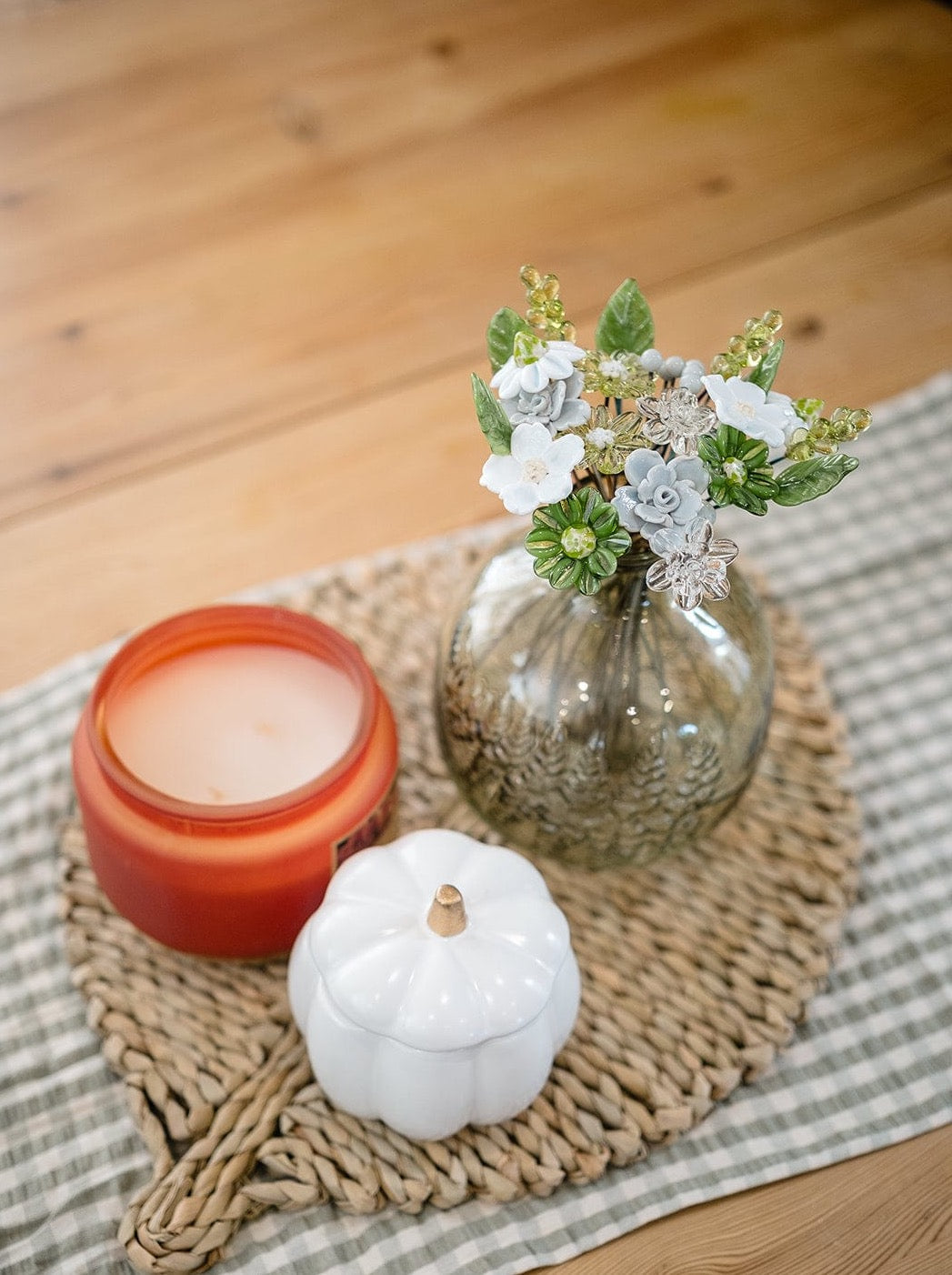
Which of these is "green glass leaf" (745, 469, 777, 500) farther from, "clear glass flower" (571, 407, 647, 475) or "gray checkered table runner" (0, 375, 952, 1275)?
"gray checkered table runner" (0, 375, 952, 1275)

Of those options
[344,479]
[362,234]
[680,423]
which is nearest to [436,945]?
[680,423]

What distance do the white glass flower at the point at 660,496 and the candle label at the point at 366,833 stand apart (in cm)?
22

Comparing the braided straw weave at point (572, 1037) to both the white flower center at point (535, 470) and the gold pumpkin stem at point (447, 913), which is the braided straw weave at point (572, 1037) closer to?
the gold pumpkin stem at point (447, 913)

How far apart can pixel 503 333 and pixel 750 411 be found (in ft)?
0.39

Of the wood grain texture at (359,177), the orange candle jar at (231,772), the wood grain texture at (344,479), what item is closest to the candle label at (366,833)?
the orange candle jar at (231,772)

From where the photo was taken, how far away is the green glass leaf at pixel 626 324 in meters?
0.59

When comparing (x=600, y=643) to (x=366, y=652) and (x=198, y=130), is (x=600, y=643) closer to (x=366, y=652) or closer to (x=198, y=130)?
(x=366, y=652)

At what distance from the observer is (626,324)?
600 millimetres

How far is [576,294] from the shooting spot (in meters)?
1.05

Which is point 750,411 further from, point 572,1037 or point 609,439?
point 572,1037

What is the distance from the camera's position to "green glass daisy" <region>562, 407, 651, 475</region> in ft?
1.72

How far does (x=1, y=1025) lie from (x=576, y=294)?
0.65m

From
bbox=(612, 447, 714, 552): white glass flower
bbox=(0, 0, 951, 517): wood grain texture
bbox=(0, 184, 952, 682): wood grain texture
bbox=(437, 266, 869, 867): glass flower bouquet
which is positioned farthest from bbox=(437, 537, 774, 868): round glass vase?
bbox=(0, 0, 951, 517): wood grain texture

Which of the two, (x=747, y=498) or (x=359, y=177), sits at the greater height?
(x=747, y=498)
